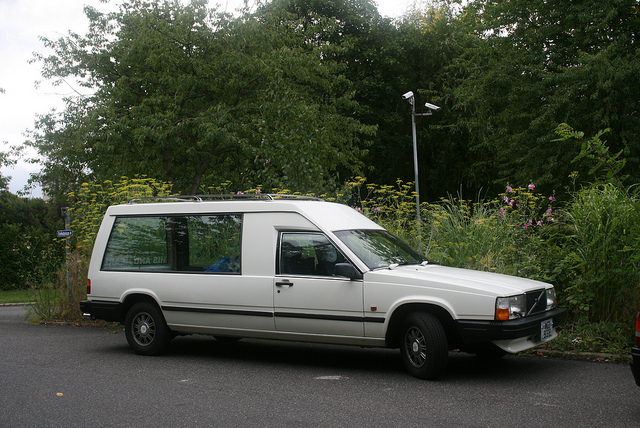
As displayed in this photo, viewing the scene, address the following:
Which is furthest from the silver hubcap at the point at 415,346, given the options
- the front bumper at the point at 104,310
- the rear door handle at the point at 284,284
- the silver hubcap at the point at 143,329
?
the front bumper at the point at 104,310

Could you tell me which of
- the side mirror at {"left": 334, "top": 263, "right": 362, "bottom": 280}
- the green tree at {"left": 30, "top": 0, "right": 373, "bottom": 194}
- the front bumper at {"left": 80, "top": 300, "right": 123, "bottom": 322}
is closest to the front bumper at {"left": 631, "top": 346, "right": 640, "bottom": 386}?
the side mirror at {"left": 334, "top": 263, "right": 362, "bottom": 280}

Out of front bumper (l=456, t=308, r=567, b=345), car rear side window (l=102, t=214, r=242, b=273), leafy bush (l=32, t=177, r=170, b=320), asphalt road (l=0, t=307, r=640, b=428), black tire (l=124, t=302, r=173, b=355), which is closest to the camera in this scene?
asphalt road (l=0, t=307, r=640, b=428)

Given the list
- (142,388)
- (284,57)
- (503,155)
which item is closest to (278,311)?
(142,388)

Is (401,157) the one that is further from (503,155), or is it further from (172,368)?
(172,368)

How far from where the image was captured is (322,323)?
711 cm

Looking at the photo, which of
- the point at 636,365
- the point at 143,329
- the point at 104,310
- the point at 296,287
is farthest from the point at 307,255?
the point at 636,365

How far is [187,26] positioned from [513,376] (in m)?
23.7

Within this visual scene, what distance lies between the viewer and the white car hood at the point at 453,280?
21.0 ft

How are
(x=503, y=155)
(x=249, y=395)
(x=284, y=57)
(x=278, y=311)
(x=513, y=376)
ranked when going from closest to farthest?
(x=249, y=395) → (x=513, y=376) → (x=278, y=311) → (x=284, y=57) → (x=503, y=155)

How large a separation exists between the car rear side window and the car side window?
0.67 metres

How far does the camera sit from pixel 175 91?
2703 cm

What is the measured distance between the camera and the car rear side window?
313 inches

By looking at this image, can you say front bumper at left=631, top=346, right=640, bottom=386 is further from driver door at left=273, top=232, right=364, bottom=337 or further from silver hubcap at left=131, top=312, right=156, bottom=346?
silver hubcap at left=131, top=312, right=156, bottom=346

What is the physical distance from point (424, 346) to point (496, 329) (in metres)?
0.77
